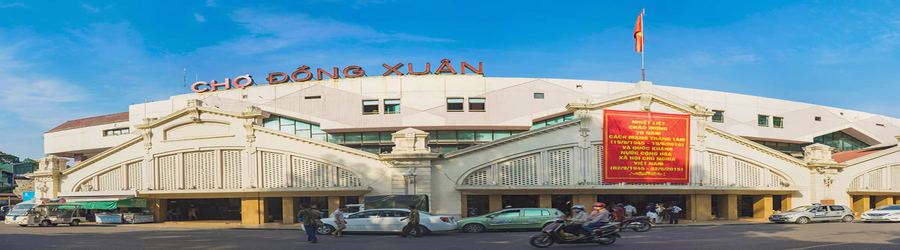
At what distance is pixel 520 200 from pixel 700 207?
10.5 metres

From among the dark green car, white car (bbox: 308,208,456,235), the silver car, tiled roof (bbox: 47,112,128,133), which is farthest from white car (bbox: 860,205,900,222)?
tiled roof (bbox: 47,112,128,133)

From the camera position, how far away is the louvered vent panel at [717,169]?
40.4 meters

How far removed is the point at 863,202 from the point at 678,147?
15.2m

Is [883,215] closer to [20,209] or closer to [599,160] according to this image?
[599,160]

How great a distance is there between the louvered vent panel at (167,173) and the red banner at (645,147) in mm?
24802

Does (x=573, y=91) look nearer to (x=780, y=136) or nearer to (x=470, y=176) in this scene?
(x=470, y=176)

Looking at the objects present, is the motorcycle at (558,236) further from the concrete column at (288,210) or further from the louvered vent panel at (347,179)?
the concrete column at (288,210)

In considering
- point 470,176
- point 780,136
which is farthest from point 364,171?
point 780,136

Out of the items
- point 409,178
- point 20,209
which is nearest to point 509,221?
point 409,178

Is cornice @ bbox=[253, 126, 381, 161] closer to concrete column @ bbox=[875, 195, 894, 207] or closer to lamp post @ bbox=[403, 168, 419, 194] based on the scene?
lamp post @ bbox=[403, 168, 419, 194]

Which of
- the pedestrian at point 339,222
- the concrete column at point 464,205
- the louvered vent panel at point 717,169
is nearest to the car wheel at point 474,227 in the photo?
the pedestrian at point 339,222

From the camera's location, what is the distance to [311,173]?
38.1 meters

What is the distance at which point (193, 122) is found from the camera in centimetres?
3997

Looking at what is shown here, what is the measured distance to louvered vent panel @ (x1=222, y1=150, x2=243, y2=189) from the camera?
128ft
